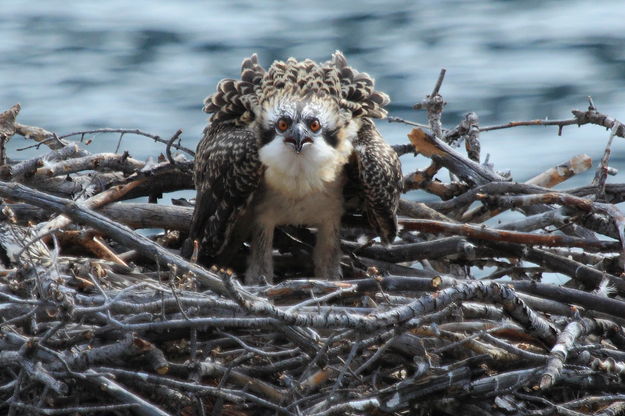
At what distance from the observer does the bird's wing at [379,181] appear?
6.24 meters

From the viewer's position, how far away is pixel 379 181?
20.4ft

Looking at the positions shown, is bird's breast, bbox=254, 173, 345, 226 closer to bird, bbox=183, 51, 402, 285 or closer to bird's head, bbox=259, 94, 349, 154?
bird, bbox=183, 51, 402, 285

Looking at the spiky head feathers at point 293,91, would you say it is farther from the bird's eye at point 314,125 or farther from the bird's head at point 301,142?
the bird's eye at point 314,125

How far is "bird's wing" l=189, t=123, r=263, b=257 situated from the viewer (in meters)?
6.25

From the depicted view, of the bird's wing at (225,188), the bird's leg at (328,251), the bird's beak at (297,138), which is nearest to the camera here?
the bird's beak at (297,138)

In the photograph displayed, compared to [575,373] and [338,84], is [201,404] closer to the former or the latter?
[575,373]

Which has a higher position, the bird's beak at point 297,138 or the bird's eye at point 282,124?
the bird's eye at point 282,124

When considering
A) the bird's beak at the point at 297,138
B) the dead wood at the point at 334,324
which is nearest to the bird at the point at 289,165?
the bird's beak at the point at 297,138

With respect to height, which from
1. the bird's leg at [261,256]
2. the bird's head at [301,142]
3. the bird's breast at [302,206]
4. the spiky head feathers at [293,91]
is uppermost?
the spiky head feathers at [293,91]

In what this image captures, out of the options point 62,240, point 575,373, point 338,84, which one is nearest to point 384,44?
point 338,84

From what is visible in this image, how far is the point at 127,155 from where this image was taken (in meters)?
7.00

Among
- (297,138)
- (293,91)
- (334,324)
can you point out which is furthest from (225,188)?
(334,324)

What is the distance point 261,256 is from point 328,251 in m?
0.39

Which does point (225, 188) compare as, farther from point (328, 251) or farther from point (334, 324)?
point (334, 324)
